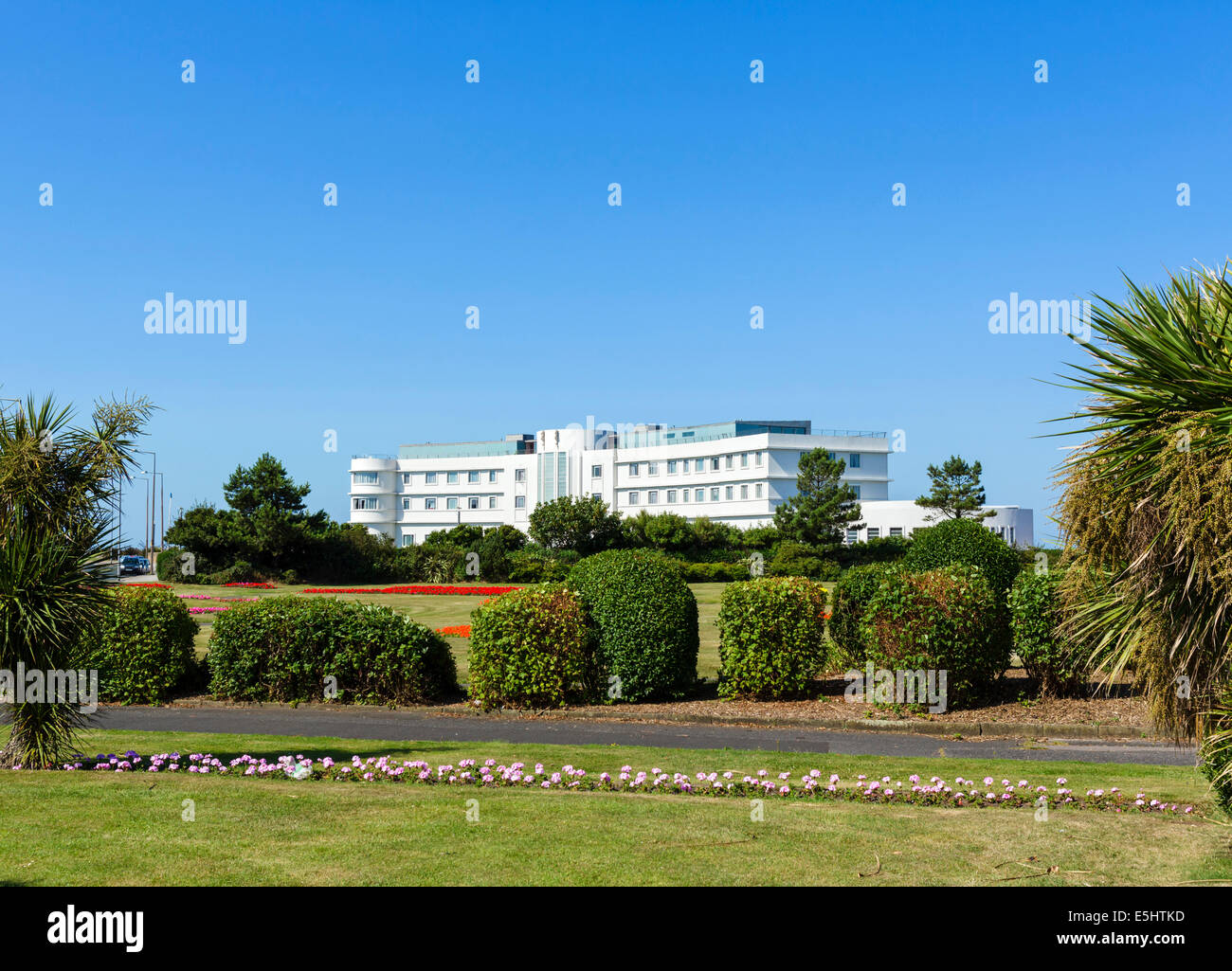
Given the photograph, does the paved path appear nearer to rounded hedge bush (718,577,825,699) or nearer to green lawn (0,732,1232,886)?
rounded hedge bush (718,577,825,699)

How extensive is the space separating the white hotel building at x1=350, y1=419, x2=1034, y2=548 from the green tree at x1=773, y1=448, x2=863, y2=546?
34.0 feet

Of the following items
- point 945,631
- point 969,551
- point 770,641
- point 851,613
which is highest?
point 969,551

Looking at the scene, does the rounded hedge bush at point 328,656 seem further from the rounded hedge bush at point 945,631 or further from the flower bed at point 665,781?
the rounded hedge bush at point 945,631

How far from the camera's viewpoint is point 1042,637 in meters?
14.6

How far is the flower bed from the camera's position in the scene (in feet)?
28.5

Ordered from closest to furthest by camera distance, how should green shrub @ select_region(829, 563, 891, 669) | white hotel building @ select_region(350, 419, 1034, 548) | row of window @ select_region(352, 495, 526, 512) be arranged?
green shrub @ select_region(829, 563, 891, 669), white hotel building @ select_region(350, 419, 1034, 548), row of window @ select_region(352, 495, 526, 512)

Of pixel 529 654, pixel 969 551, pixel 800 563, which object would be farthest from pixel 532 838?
pixel 800 563

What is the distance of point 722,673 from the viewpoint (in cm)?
1553

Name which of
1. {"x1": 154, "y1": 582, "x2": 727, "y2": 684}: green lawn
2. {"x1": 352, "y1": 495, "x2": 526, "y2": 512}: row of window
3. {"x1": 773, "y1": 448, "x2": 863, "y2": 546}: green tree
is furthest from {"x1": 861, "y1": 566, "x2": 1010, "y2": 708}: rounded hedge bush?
{"x1": 352, "y1": 495, "x2": 526, "y2": 512}: row of window

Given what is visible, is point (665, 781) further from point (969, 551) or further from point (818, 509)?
point (818, 509)

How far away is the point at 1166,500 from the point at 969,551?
12.3 meters
